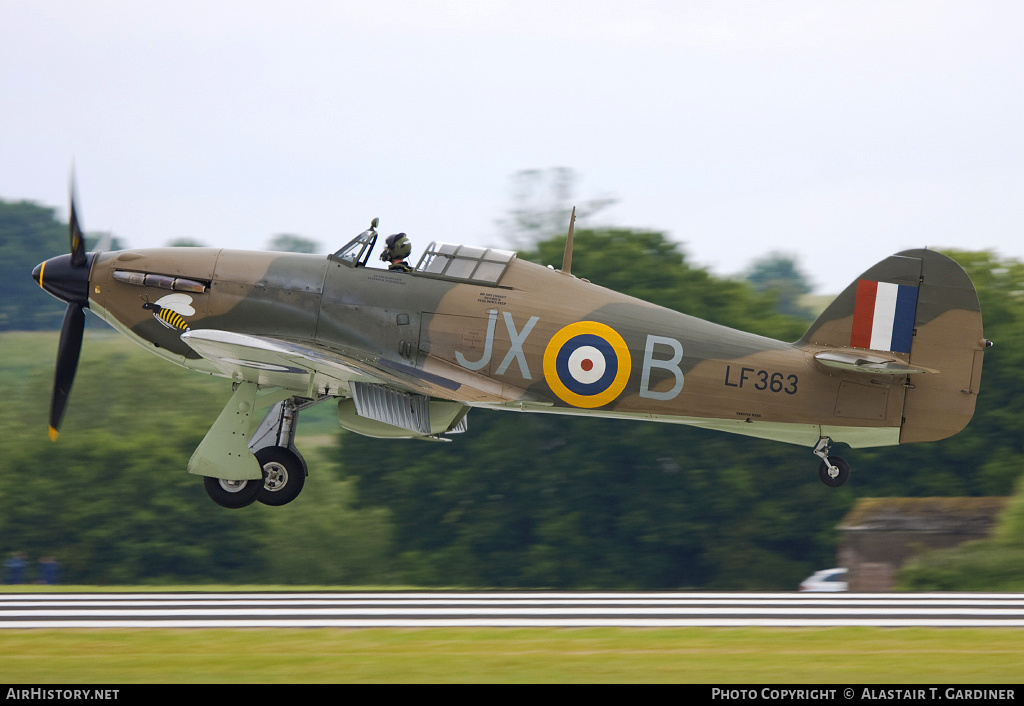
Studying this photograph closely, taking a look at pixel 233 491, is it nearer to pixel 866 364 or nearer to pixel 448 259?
pixel 448 259

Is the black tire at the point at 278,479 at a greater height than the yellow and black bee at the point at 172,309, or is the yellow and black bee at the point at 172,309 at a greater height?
the yellow and black bee at the point at 172,309

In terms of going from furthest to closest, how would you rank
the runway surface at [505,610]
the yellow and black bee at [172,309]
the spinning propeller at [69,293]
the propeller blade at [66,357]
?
the propeller blade at [66,357]
the spinning propeller at [69,293]
the yellow and black bee at [172,309]
the runway surface at [505,610]

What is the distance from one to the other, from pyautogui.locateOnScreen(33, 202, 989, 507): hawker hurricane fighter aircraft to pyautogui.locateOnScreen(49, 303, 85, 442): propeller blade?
25.3 inches

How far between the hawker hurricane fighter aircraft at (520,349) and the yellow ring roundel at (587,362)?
0.02 meters

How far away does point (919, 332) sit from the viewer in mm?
12398

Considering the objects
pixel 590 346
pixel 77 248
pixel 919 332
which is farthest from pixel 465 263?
pixel 919 332

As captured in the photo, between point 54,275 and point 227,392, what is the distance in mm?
38783

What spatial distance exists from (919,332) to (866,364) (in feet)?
3.53

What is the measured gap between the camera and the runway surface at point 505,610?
1048 cm

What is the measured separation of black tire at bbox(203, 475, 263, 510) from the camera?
12531 millimetres

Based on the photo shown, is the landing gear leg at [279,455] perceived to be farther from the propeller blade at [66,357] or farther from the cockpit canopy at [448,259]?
the propeller blade at [66,357]

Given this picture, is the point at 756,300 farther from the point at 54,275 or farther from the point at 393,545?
the point at 54,275

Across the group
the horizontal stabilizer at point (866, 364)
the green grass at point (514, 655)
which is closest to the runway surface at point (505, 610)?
the green grass at point (514, 655)
